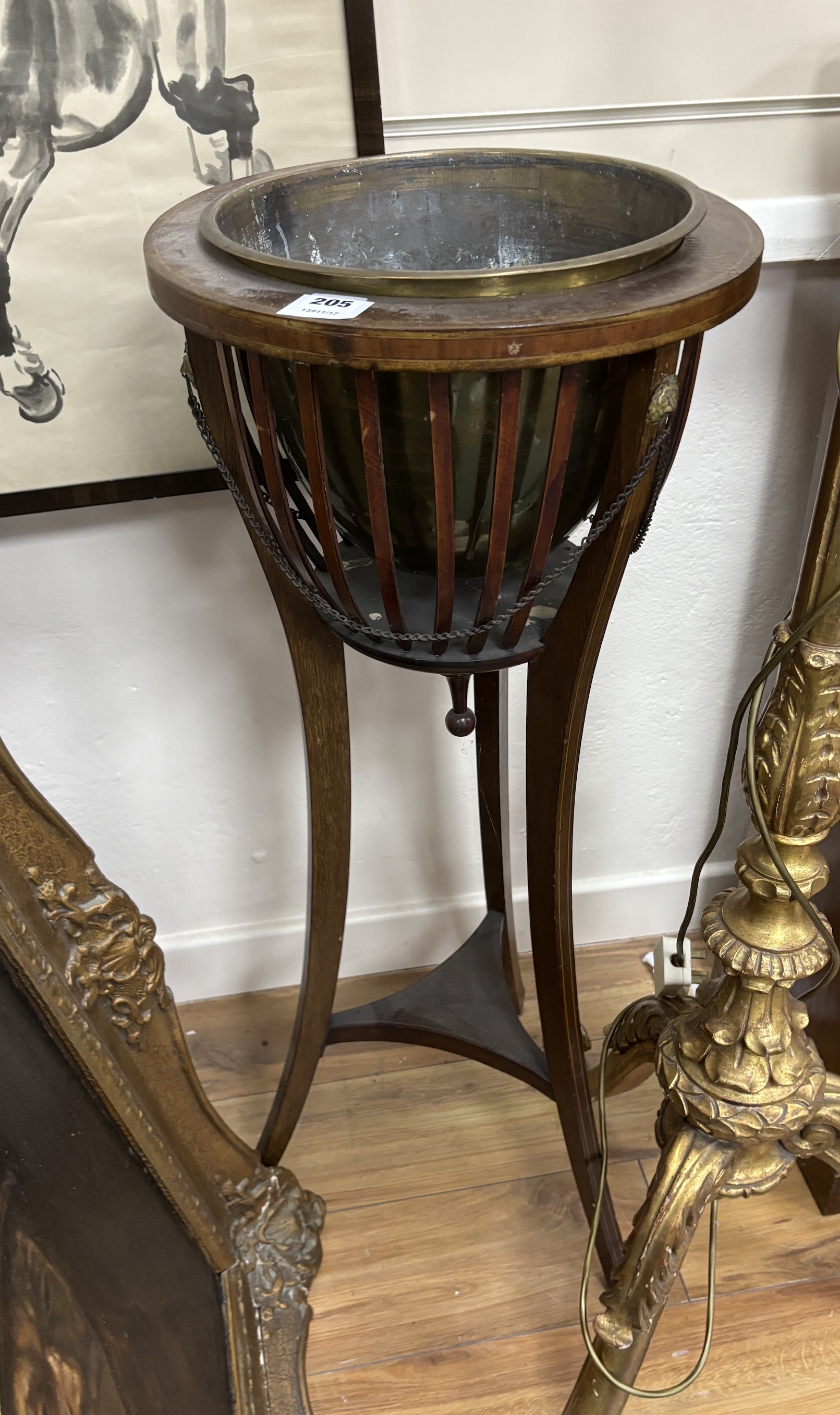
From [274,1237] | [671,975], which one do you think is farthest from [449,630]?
[274,1237]

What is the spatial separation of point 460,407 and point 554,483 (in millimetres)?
82

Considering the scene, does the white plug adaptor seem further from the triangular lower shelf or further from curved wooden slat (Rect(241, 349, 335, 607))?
curved wooden slat (Rect(241, 349, 335, 607))

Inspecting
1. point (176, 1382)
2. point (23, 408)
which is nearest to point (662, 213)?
point (23, 408)

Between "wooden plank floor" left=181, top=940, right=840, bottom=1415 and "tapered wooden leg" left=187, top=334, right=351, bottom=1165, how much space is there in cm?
16

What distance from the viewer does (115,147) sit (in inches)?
37.3

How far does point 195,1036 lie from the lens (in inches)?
58.5

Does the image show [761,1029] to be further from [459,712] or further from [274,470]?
[274,470]

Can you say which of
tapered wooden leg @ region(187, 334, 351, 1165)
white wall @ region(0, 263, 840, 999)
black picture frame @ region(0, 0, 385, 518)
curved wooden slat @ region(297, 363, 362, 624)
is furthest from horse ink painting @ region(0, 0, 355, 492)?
curved wooden slat @ region(297, 363, 362, 624)

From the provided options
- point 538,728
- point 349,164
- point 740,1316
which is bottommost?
point 740,1316

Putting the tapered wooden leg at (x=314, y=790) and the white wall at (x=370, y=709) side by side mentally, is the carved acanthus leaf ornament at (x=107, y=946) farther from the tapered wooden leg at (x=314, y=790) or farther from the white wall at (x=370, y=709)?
the white wall at (x=370, y=709)

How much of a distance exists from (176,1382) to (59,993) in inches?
15.4

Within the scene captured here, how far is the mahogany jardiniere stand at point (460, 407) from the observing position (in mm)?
633

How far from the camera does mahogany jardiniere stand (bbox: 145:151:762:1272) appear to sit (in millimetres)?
633

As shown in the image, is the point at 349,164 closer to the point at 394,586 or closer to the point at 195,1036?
the point at 394,586
